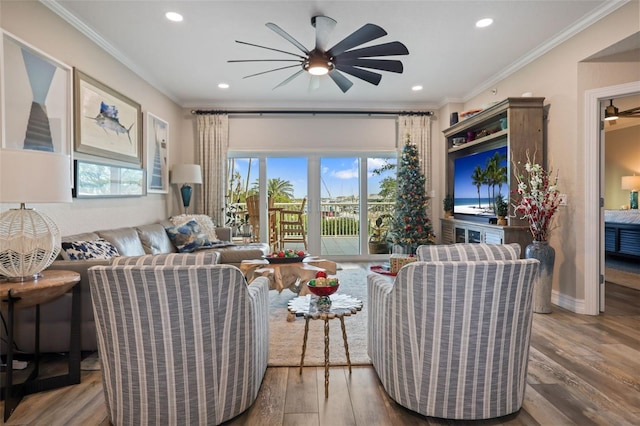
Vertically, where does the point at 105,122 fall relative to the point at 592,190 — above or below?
above

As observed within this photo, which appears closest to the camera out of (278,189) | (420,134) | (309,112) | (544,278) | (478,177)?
(544,278)

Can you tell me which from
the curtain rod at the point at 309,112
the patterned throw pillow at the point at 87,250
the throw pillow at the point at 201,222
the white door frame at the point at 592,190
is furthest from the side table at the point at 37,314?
the white door frame at the point at 592,190

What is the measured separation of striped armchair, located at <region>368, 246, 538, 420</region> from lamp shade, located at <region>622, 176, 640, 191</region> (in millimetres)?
7577

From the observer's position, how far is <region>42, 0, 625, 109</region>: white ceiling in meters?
3.14

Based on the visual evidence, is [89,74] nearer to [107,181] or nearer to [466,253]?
[107,181]

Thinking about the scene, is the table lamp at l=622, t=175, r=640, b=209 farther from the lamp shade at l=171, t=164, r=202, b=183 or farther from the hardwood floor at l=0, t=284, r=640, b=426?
the lamp shade at l=171, t=164, r=202, b=183

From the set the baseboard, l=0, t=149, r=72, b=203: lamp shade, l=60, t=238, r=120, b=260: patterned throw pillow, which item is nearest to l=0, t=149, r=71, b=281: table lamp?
l=0, t=149, r=72, b=203: lamp shade

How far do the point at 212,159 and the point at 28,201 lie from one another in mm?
4225

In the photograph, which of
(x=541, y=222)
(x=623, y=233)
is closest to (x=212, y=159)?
(x=541, y=222)

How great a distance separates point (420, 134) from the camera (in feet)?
21.0

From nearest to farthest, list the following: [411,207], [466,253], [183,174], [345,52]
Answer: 1. [466,253]
2. [345,52]
3. [183,174]
4. [411,207]

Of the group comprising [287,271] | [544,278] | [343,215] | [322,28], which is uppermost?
[322,28]

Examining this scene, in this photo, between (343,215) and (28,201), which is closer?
(28,201)

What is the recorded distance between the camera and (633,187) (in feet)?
23.6
